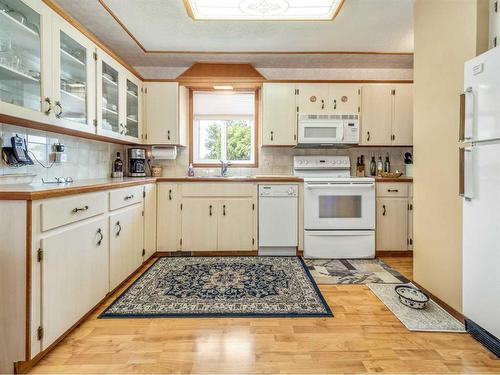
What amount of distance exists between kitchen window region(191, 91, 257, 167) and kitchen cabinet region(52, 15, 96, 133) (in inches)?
64.6

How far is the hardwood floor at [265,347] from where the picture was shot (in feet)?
4.90

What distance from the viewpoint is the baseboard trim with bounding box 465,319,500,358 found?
1.57m

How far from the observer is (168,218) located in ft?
11.2

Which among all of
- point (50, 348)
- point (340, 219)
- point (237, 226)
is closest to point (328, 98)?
point (340, 219)

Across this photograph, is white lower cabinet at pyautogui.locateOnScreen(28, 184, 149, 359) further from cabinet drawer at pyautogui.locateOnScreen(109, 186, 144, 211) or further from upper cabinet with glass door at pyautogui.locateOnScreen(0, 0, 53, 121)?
upper cabinet with glass door at pyautogui.locateOnScreen(0, 0, 53, 121)

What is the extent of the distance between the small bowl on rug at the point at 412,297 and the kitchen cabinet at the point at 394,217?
3.71ft

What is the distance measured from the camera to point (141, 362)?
1.54 meters

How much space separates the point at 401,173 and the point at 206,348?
10.5ft

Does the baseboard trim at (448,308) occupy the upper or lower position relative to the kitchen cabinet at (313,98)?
lower

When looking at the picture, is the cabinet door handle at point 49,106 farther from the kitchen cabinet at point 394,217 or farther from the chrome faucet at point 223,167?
the kitchen cabinet at point 394,217

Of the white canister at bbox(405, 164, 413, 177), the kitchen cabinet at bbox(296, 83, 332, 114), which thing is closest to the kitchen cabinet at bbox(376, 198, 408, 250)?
the white canister at bbox(405, 164, 413, 177)

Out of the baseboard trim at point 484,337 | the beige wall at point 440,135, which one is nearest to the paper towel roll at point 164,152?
the beige wall at point 440,135

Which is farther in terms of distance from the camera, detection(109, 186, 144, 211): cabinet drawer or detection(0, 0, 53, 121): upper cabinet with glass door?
detection(109, 186, 144, 211): cabinet drawer

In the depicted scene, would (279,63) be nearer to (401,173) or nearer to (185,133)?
(185,133)
